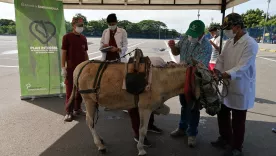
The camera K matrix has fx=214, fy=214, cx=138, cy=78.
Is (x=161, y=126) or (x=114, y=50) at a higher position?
(x=114, y=50)

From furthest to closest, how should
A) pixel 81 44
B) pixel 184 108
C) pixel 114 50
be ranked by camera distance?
pixel 81 44, pixel 114 50, pixel 184 108

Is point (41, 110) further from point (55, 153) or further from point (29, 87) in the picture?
point (55, 153)

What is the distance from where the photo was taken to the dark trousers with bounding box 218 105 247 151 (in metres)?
3.22

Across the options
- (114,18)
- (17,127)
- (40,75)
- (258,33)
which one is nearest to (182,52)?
(114,18)

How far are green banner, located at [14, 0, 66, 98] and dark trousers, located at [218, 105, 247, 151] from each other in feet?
15.5

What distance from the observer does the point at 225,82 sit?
3.24 metres

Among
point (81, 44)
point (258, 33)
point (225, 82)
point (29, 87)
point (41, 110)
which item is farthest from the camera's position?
point (258, 33)

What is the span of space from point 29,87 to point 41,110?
116cm

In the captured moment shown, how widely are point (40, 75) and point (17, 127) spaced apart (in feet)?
7.01

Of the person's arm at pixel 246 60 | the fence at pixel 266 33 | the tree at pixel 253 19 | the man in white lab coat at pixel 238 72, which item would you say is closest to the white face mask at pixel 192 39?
the man in white lab coat at pixel 238 72

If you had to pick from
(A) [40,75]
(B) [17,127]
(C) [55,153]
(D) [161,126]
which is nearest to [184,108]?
(D) [161,126]

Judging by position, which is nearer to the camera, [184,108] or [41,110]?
[184,108]

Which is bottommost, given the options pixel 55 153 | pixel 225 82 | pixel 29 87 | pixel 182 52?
pixel 55 153

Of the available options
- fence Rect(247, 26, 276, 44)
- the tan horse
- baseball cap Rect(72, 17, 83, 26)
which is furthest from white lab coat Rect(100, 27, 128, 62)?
fence Rect(247, 26, 276, 44)
